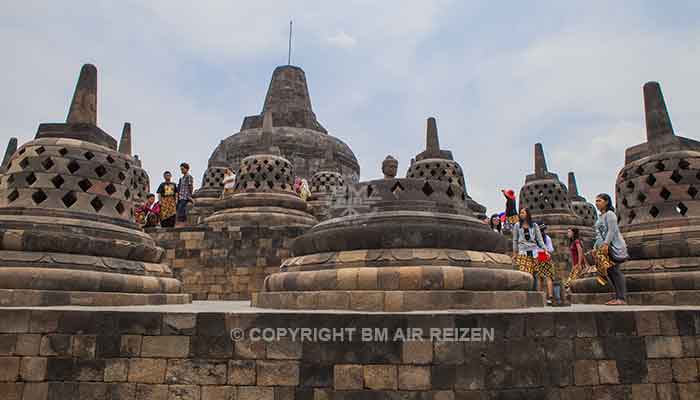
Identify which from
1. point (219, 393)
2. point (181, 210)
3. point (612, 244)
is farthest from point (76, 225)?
point (181, 210)

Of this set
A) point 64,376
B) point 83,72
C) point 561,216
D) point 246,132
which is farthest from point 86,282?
point 246,132

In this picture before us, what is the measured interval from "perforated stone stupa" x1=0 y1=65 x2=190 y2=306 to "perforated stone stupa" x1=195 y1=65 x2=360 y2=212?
15.9 metres

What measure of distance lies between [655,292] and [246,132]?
23.7 metres

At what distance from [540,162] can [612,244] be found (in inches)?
475

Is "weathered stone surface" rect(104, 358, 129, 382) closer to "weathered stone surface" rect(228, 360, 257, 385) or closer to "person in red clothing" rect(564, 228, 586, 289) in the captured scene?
"weathered stone surface" rect(228, 360, 257, 385)

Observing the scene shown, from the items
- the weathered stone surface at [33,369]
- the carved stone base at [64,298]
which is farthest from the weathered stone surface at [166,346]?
the carved stone base at [64,298]

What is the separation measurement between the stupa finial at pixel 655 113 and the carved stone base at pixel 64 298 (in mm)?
8699

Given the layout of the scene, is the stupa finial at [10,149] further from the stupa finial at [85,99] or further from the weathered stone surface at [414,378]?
the weathered stone surface at [414,378]

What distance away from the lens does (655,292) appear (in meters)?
6.48

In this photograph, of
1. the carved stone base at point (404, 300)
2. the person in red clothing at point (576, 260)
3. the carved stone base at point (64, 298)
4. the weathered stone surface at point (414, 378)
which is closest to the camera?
the weathered stone surface at point (414, 378)

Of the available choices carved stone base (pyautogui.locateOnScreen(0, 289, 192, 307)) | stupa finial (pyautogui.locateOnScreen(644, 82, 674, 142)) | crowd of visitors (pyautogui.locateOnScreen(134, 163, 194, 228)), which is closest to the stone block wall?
crowd of visitors (pyautogui.locateOnScreen(134, 163, 194, 228))

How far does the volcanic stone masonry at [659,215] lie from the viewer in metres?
6.46

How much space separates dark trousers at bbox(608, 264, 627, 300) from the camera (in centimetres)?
588
